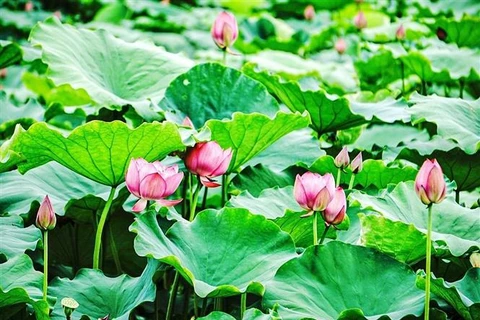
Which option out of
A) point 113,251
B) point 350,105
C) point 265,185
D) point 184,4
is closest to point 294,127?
point 265,185

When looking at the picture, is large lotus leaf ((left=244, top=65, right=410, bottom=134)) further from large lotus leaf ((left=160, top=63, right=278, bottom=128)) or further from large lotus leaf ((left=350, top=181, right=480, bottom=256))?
large lotus leaf ((left=350, top=181, right=480, bottom=256))

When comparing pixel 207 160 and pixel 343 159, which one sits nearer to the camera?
pixel 207 160

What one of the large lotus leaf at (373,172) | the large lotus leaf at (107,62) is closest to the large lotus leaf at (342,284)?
the large lotus leaf at (373,172)

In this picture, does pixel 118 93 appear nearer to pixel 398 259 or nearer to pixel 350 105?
pixel 350 105

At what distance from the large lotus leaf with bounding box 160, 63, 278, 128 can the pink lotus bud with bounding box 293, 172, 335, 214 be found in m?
0.50

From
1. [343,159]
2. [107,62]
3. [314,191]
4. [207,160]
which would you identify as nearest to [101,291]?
[207,160]

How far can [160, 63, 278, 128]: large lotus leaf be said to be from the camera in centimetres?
174

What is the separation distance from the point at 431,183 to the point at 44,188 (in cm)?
77

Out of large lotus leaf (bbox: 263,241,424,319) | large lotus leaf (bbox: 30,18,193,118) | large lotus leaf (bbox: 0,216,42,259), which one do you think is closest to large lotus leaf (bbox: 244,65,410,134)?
large lotus leaf (bbox: 30,18,193,118)

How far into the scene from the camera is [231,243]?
128cm

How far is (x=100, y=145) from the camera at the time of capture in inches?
52.8

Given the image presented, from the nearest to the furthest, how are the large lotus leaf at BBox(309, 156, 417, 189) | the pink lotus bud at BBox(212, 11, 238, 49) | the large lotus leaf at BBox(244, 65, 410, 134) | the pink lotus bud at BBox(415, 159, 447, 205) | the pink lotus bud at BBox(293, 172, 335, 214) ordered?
the pink lotus bud at BBox(415, 159, 447, 205)
the pink lotus bud at BBox(293, 172, 335, 214)
the large lotus leaf at BBox(309, 156, 417, 189)
the large lotus leaf at BBox(244, 65, 410, 134)
the pink lotus bud at BBox(212, 11, 238, 49)

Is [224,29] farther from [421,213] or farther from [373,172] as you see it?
[421,213]

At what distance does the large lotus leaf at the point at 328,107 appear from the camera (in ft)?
5.64
